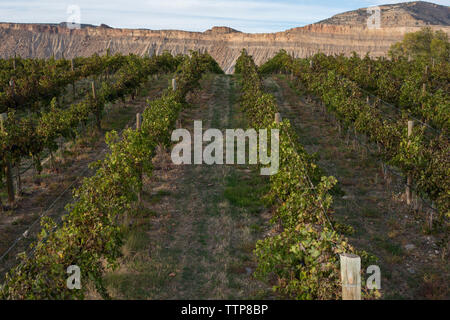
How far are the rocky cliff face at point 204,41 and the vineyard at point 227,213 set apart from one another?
243 ft

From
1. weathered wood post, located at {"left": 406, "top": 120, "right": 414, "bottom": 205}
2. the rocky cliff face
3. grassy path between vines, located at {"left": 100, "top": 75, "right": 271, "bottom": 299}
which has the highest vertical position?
the rocky cliff face

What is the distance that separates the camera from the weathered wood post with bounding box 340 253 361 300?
4.82 meters

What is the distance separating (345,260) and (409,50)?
196ft

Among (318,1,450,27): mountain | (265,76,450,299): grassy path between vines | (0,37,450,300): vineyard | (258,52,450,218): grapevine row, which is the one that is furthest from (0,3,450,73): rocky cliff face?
(0,37,450,300): vineyard

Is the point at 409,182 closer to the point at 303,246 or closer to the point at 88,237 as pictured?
the point at 303,246

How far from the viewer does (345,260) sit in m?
4.86

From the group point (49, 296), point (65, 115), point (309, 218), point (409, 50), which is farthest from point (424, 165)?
point (409, 50)

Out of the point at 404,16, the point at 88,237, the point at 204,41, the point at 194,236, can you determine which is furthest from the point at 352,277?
the point at 404,16

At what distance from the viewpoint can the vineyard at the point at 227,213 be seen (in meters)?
6.23

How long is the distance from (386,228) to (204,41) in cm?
10400

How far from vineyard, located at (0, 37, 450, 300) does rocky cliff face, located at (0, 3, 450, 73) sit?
74.0 m

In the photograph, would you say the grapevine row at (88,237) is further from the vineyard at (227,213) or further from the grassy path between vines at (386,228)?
the grassy path between vines at (386,228)

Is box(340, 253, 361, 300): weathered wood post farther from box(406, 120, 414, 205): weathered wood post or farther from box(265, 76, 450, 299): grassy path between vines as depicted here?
box(406, 120, 414, 205): weathered wood post

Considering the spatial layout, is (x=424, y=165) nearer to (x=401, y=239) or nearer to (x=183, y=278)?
(x=401, y=239)
